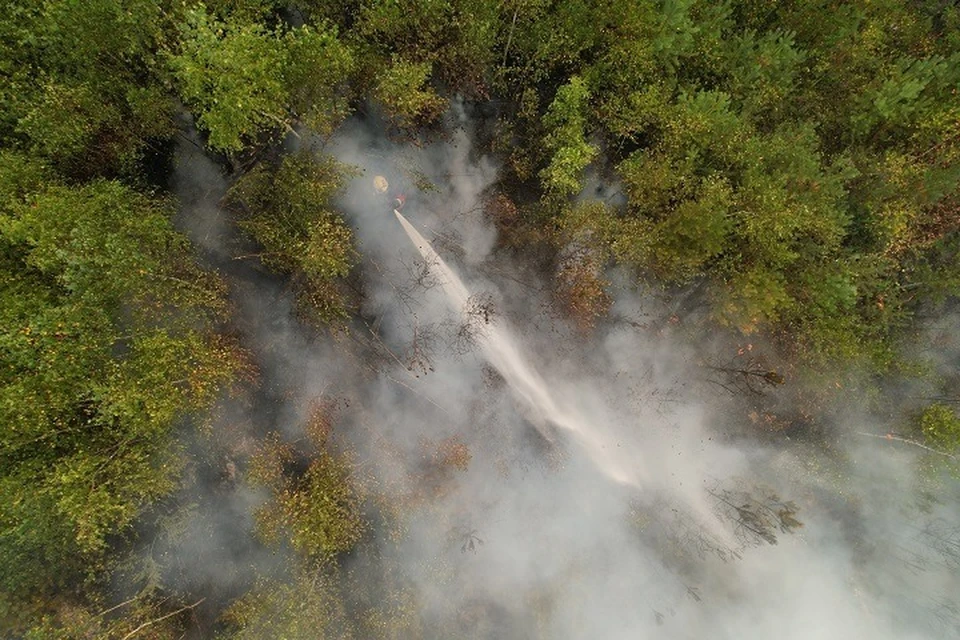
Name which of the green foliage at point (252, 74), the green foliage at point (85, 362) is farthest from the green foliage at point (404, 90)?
the green foliage at point (85, 362)

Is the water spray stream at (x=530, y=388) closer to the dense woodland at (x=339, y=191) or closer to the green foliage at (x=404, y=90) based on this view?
the dense woodland at (x=339, y=191)

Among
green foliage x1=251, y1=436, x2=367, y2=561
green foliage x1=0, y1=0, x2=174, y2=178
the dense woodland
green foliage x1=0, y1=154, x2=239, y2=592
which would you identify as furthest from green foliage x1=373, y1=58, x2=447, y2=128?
green foliage x1=251, y1=436, x2=367, y2=561

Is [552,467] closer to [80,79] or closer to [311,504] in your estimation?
[311,504]

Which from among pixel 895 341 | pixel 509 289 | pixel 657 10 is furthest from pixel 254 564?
pixel 895 341

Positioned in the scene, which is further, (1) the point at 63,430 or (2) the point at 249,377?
(2) the point at 249,377

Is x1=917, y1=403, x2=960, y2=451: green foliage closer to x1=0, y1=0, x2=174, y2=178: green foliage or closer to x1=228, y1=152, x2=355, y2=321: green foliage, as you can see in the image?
x1=228, y1=152, x2=355, y2=321: green foliage

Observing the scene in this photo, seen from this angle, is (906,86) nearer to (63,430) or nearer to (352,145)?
(352,145)
